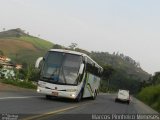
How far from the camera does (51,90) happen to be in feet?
93.2

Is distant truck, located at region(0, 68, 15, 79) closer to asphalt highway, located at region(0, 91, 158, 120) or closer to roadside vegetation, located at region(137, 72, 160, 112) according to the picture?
Answer: asphalt highway, located at region(0, 91, 158, 120)

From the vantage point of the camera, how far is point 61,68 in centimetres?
2875

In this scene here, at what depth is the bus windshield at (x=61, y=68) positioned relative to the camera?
94.1 feet

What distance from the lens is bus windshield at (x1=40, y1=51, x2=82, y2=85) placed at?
28672 mm

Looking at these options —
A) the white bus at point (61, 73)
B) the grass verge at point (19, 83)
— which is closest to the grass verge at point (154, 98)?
the grass verge at point (19, 83)

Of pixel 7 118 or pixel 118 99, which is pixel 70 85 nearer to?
pixel 7 118

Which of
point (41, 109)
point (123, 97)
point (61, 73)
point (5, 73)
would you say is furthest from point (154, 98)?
point (41, 109)

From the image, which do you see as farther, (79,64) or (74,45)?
(74,45)

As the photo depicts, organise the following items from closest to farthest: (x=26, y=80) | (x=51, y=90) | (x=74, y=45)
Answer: (x=51, y=90), (x=26, y=80), (x=74, y=45)

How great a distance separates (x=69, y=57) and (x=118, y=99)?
24.7 meters

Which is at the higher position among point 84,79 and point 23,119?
point 84,79

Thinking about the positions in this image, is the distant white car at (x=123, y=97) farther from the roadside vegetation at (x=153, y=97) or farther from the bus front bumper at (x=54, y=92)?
the bus front bumper at (x=54, y=92)

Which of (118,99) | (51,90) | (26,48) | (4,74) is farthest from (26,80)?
(26,48)

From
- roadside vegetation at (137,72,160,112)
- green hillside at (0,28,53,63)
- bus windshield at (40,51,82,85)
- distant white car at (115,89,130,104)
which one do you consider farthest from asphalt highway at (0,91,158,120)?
green hillside at (0,28,53,63)
